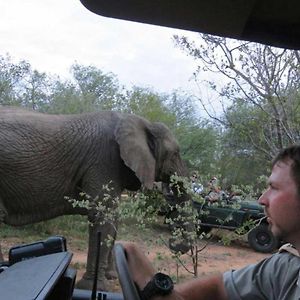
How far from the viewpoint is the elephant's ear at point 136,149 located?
4.56m

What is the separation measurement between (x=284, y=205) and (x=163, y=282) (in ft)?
0.96

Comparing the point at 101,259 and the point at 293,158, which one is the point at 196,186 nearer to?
the point at 101,259

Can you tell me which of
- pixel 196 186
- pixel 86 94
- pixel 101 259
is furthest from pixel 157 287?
pixel 86 94

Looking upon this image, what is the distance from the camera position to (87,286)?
4250 millimetres

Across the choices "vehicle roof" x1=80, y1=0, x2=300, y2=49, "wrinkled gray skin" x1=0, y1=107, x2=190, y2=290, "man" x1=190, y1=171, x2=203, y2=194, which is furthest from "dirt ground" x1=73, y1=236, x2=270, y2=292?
"vehicle roof" x1=80, y1=0, x2=300, y2=49

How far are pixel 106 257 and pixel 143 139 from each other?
0.96 m

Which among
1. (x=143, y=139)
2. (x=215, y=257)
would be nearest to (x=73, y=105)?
(x=215, y=257)

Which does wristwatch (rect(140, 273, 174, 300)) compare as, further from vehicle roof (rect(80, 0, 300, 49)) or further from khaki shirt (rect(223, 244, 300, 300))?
vehicle roof (rect(80, 0, 300, 49))

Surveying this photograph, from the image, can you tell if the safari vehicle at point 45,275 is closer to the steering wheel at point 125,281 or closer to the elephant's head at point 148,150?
the steering wheel at point 125,281

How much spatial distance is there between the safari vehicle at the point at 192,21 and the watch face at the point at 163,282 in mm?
46

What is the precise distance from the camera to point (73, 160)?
15.8 ft

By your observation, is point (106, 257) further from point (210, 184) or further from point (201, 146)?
point (201, 146)

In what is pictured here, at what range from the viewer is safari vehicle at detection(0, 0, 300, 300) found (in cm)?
96

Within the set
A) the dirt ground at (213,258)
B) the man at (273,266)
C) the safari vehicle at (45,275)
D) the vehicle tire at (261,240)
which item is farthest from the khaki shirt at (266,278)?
the vehicle tire at (261,240)
